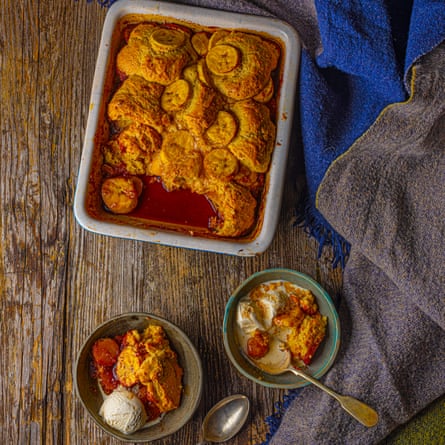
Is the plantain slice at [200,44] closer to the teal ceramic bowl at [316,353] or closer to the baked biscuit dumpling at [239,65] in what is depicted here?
the baked biscuit dumpling at [239,65]

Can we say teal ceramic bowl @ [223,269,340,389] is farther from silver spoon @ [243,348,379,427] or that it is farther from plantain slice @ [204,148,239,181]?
plantain slice @ [204,148,239,181]

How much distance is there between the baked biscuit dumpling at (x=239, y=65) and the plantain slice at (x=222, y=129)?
9 cm

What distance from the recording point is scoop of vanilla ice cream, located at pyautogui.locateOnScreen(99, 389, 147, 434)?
2.30m

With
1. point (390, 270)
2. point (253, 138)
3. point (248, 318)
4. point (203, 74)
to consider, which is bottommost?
point (248, 318)

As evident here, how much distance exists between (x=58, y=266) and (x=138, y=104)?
81 centimetres

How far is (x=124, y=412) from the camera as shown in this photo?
2.30 metres

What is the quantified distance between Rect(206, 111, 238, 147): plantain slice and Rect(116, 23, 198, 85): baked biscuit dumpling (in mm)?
244

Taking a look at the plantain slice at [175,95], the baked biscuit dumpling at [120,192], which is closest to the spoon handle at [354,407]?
the baked biscuit dumpling at [120,192]

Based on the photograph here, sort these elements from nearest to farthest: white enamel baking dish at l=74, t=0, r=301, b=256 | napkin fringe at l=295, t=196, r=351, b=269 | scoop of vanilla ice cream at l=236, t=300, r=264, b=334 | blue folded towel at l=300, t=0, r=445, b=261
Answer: blue folded towel at l=300, t=0, r=445, b=261
white enamel baking dish at l=74, t=0, r=301, b=256
scoop of vanilla ice cream at l=236, t=300, r=264, b=334
napkin fringe at l=295, t=196, r=351, b=269

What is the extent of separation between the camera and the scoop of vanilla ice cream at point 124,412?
2299 millimetres

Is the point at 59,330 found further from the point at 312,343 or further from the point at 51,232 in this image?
the point at 312,343

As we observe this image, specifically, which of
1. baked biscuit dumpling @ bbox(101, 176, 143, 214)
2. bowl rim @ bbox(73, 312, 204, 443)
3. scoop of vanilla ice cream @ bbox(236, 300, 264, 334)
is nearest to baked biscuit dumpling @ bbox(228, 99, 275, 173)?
baked biscuit dumpling @ bbox(101, 176, 143, 214)

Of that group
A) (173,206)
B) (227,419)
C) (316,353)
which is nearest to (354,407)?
(316,353)

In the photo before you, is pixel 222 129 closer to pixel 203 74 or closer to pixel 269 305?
pixel 203 74
